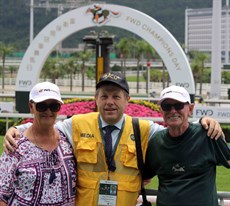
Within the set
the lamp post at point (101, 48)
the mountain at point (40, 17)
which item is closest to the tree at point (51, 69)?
the lamp post at point (101, 48)

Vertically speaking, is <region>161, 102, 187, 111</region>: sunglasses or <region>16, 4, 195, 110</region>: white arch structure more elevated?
<region>16, 4, 195, 110</region>: white arch structure

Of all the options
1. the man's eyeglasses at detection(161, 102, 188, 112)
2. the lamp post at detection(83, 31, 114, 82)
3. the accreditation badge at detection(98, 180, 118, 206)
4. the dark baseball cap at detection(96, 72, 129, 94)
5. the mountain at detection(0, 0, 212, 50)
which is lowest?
the accreditation badge at detection(98, 180, 118, 206)

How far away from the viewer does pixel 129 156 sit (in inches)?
107

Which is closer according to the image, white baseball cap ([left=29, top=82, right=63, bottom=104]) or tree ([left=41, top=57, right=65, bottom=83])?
white baseball cap ([left=29, top=82, right=63, bottom=104])

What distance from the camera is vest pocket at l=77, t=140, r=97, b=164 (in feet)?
8.95

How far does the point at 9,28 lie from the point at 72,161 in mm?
89874

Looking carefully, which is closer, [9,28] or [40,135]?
[40,135]

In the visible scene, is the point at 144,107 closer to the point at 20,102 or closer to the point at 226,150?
the point at 20,102

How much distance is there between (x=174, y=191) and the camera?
262cm

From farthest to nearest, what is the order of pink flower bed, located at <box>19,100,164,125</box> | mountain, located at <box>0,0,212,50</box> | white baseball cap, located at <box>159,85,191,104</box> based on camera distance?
mountain, located at <box>0,0,212,50</box> → pink flower bed, located at <box>19,100,164,125</box> → white baseball cap, located at <box>159,85,191,104</box>

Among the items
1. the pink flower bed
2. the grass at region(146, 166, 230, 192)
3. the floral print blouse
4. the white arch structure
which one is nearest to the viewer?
the floral print blouse

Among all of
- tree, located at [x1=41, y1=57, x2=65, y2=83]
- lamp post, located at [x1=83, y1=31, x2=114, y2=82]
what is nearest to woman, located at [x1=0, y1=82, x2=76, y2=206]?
lamp post, located at [x1=83, y1=31, x2=114, y2=82]

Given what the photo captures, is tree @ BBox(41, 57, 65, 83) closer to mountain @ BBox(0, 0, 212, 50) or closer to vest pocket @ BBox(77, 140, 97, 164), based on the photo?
mountain @ BBox(0, 0, 212, 50)

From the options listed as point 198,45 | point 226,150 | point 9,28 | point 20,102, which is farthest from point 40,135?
point 198,45
